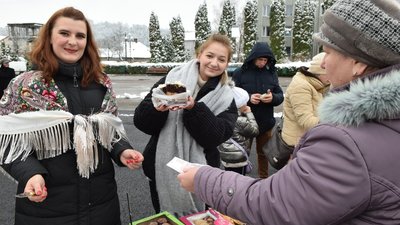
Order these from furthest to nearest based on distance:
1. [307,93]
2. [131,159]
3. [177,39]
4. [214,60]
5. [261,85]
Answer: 1. [177,39]
2. [261,85]
3. [307,93]
4. [214,60]
5. [131,159]

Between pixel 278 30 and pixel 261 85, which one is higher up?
pixel 278 30

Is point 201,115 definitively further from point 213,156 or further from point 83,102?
point 83,102

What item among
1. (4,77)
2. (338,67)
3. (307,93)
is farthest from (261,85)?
(4,77)

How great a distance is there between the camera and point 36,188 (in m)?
1.62

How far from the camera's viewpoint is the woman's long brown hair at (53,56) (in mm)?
1854

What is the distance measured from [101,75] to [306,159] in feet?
4.87

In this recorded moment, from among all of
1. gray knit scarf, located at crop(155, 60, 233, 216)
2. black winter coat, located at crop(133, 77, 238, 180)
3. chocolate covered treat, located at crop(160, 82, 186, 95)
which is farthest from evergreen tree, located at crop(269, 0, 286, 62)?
chocolate covered treat, located at crop(160, 82, 186, 95)

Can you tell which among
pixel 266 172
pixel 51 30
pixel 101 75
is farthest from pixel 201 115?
pixel 266 172

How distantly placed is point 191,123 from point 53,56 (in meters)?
0.94

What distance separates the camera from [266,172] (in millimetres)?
4480

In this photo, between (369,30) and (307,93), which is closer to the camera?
(369,30)

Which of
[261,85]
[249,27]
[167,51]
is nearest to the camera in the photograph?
[261,85]

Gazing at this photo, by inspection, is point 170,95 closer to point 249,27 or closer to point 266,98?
point 266,98

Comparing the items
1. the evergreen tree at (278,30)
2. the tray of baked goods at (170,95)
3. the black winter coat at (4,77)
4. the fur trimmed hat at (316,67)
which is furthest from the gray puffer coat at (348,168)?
the evergreen tree at (278,30)
